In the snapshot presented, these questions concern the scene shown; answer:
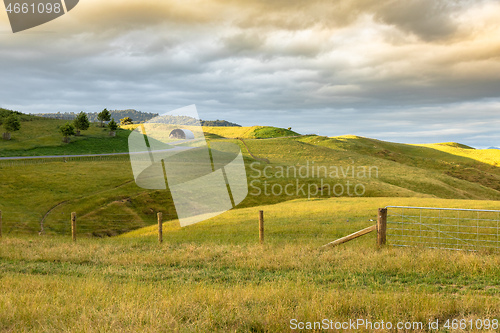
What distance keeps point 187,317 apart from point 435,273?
7.96 meters

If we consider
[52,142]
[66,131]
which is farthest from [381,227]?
[52,142]

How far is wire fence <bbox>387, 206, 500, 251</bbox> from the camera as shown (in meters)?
14.7

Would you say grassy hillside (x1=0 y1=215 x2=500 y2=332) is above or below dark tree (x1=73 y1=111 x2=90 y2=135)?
below

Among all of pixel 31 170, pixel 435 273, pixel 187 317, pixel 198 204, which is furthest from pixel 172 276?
pixel 31 170

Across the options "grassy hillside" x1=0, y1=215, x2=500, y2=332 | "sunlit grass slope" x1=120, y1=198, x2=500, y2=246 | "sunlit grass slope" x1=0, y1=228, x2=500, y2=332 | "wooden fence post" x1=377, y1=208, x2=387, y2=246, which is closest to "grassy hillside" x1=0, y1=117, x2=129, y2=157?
"sunlit grass slope" x1=120, y1=198, x2=500, y2=246

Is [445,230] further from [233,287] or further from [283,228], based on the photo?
[233,287]

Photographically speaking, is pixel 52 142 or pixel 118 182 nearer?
pixel 118 182

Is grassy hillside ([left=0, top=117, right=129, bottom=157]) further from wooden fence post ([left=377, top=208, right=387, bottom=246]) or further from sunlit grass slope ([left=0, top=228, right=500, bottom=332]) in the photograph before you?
wooden fence post ([left=377, top=208, right=387, bottom=246])

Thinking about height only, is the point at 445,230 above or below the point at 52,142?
below

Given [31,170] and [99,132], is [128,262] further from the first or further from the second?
[99,132]

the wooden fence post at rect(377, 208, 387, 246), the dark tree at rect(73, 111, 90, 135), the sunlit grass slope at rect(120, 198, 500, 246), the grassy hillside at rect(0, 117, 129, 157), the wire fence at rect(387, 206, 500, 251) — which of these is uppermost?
the dark tree at rect(73, 111, 90, 135)

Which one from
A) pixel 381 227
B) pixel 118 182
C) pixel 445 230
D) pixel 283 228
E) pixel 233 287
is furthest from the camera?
pixel 118 182

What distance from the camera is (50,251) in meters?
15.0

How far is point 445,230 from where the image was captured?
19531mm
